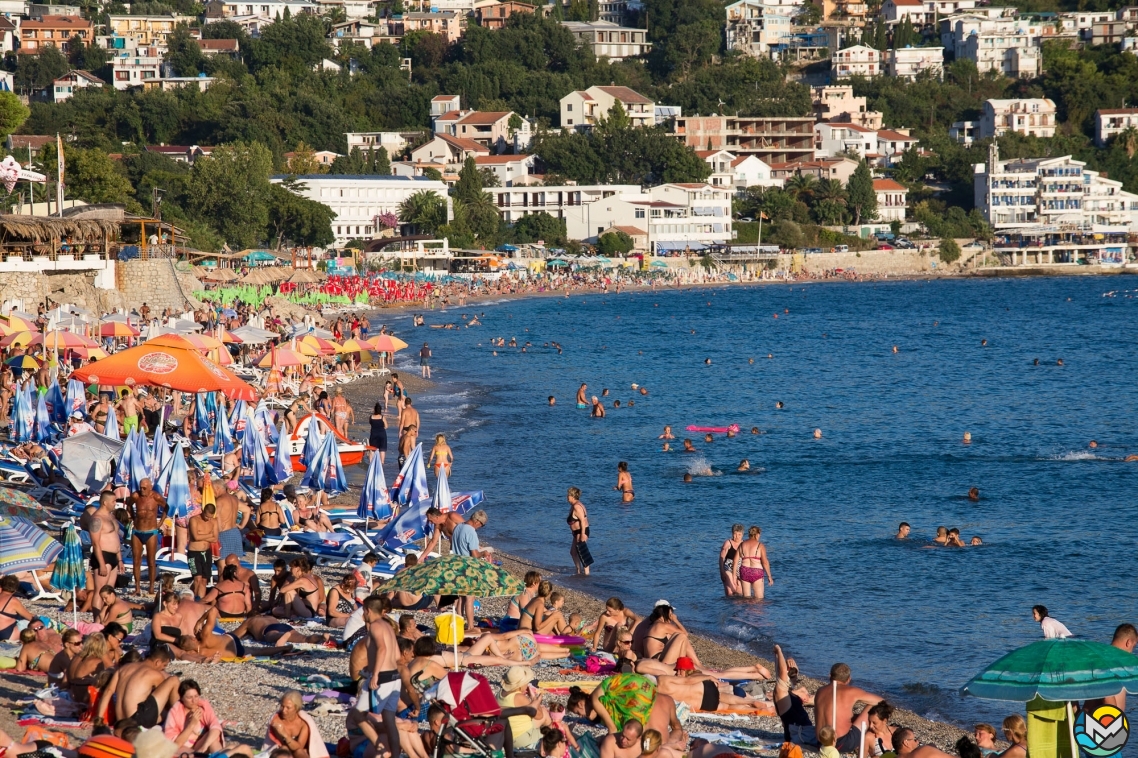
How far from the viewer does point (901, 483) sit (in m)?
24.5

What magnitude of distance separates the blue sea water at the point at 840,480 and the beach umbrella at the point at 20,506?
631 centimetres

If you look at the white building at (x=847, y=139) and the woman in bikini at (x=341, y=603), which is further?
the white building at (x=847, y=139)

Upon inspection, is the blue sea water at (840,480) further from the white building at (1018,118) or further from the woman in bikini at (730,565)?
the white building at (1018,118)

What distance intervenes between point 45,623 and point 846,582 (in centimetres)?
944

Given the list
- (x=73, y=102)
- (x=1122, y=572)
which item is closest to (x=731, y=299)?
(x=73, y=102)

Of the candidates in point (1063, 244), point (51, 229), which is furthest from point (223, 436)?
point (1063, 244)

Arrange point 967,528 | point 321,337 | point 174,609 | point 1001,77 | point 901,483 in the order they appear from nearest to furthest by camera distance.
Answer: point 174,609 < point 967,528 < point 901,483 < point 321,337 < point 1001,77

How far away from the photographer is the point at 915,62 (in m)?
155

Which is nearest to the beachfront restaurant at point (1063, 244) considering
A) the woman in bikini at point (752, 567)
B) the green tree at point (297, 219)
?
the green tree at point (297, 219)

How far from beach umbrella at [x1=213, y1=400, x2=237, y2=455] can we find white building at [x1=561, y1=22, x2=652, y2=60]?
135991 millimetres

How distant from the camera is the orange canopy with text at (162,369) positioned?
1722 centimetres

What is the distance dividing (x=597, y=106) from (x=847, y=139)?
82.5 feet

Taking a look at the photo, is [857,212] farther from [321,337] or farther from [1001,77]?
[321,337]

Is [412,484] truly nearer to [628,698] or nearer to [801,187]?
[628,698]
